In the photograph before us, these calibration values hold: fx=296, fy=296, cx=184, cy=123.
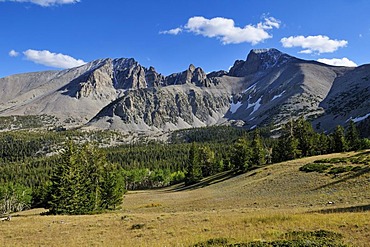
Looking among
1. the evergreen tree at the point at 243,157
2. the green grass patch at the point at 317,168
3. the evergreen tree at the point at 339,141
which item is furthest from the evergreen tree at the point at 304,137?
the green grass patch at the point at 317,168

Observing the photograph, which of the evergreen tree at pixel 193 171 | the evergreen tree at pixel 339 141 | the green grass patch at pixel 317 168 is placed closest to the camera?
the green grass patch at pixel 317 168

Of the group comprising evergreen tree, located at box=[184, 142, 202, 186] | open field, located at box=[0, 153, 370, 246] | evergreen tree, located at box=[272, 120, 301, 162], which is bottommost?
evergreen tree, located at box=[184, 142, 202, 186]

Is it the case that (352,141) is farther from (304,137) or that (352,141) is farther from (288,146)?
(288,146)

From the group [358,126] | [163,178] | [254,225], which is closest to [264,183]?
[254,225]

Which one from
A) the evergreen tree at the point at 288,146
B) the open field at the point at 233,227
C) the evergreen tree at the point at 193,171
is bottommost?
the evergreen tree at the point at 193,171

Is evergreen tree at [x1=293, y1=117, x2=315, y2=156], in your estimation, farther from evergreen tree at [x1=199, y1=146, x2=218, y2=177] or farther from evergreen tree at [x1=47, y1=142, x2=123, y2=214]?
evergreen tree at [x1=47, y1=142, x2=123, y2=214]

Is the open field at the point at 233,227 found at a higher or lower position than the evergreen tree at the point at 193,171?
higher

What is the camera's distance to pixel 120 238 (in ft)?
60.6

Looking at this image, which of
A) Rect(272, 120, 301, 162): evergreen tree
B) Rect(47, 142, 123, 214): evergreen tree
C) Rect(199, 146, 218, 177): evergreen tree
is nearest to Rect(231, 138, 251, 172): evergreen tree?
Rect(272, 120, 301, 162): evergreen tree

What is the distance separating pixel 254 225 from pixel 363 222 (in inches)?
227

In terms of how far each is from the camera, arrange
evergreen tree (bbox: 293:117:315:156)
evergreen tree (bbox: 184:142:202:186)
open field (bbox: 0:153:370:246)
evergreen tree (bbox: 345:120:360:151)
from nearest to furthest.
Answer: open field (bbox: 0:153:370:246) < evergreen tree (bbox: 293:117:315:156) < evergreen tree (bbox: 345:120:360:151) < evergreen tree (bbox: 184:142:202:186)

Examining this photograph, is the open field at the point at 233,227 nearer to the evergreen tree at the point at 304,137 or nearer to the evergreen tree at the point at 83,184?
the evergreen tree at the point at 83,184

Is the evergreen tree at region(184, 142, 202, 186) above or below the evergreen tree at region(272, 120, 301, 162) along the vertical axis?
below

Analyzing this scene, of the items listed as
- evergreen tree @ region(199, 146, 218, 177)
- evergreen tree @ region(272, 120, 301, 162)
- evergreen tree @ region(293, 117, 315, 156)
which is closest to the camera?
evergreen tree @ region(272, 120, 301, 162)
